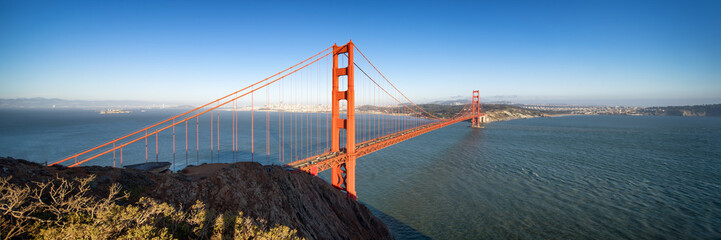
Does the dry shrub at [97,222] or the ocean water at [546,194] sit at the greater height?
the dry shrub at [97,222]

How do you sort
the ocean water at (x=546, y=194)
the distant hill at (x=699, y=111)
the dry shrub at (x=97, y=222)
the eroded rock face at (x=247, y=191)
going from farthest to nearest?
the distant hill at (x=699, y=111) → the ocean water at (x=546, y=194) → the eroded rock face at (x=247, y=191) → the dry shrub at (x=97, y=222)

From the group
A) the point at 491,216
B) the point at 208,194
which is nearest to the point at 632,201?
the point at 491,216

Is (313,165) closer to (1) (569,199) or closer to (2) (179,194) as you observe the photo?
(2) (179,194)

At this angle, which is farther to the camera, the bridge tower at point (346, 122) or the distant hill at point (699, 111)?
the distant hill at point (699, 111)

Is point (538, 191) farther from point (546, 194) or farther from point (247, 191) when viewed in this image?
point (247, 191)

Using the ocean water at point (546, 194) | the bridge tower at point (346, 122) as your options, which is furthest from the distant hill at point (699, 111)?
the bridge tower at point (346, 122)

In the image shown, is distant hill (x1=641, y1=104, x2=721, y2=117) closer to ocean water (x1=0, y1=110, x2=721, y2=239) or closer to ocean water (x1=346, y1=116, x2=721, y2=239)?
ocean water (x1=0, y1=110, x2=721, y2=239)

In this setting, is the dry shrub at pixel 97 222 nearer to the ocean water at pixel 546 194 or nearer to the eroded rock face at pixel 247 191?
the eroded rock face at pixel 247 191

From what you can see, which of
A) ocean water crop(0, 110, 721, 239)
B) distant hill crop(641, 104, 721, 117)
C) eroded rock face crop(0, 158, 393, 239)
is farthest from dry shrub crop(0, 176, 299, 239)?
distant hill crop(641, 104, 721, 117)

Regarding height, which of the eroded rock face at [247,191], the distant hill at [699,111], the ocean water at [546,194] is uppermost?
the distant hill at [699,111]
